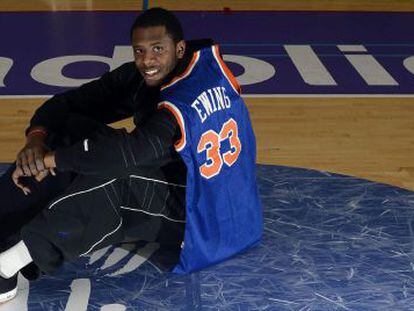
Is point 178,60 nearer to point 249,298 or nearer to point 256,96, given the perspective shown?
point 249,298

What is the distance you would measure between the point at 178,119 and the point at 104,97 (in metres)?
0.47

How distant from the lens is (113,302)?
2867 mm

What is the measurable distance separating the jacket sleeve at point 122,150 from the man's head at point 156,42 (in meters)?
0.18

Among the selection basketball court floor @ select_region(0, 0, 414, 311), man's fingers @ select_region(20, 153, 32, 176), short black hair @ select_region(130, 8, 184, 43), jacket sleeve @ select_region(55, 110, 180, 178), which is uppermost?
short black hair @ select_region(130, 8, 184, 43)

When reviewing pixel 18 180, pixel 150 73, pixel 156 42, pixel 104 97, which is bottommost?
pixel 18 180

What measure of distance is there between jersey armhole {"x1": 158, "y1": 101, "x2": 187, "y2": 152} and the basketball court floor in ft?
1.64

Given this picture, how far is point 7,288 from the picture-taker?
2828 millimetres

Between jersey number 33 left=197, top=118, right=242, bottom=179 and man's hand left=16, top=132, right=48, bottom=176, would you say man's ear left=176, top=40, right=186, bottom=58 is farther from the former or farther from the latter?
man's hand left=16, top=132, right=48, bottom=176

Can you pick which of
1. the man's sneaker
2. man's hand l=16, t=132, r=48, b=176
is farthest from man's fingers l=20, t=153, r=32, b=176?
the man's sneaker

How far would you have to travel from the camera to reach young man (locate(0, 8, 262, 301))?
2715mm

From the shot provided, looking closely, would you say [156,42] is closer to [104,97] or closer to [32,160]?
[104,97]

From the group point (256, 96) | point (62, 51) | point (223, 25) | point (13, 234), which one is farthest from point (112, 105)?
point (223, 25)

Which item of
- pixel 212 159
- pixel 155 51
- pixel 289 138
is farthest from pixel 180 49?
pixel 289 138

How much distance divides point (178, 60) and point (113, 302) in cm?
82
